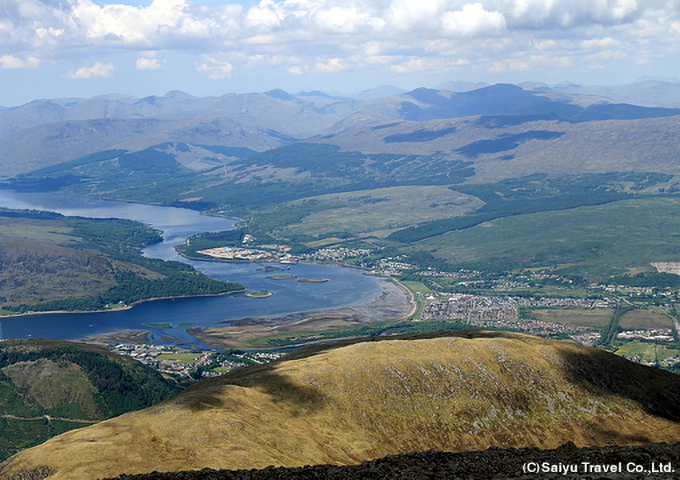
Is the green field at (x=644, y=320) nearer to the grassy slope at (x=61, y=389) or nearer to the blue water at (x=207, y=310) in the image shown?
the blue water at (x=207, y=310)

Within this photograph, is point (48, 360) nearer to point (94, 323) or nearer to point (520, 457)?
point (94, 323)

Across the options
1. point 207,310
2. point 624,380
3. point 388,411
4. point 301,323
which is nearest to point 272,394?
point 388,411

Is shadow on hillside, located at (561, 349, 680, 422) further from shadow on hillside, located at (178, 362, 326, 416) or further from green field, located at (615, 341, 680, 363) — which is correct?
green field, located at (615, 341, 680, 363)

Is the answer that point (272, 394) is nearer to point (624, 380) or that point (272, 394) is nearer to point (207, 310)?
point (624, 380)

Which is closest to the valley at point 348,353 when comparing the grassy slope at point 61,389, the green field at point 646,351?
the green field at point 646,351

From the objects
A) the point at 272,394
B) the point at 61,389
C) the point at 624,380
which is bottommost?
the point at 61,389
